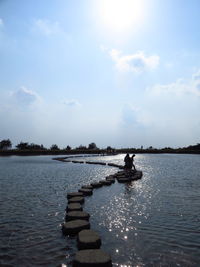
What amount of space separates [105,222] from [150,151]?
90.6m

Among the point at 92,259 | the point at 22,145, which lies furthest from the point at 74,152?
the point at 92,259

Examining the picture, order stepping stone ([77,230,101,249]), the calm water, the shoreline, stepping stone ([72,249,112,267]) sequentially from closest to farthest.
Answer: stepping stone ([72,249,112,267]) < the calm water < stepping stone ([77,230,101,249]) < the shoreline

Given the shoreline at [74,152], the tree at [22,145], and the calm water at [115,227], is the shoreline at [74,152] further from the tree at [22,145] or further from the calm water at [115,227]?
the calm water at [115,227]

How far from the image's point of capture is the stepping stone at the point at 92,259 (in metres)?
6.61

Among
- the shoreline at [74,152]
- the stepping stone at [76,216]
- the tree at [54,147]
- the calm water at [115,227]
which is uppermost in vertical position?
the tree at [54,147]

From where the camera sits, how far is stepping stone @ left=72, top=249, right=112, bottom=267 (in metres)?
6.61

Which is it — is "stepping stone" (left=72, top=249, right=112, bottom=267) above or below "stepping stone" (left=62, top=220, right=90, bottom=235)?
below

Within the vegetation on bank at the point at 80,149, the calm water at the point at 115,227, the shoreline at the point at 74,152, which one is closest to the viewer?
the calm water at the point at 115,227

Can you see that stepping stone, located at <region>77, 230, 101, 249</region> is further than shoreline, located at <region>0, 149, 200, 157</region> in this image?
No

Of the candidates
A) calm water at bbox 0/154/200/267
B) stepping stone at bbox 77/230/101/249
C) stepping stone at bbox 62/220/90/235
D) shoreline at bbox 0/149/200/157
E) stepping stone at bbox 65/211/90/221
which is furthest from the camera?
shoreline at bbox 0/149/200/157

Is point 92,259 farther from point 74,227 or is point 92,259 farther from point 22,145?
point 22,145

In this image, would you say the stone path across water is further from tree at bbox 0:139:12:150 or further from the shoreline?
tree at bbox 0:139:12:150

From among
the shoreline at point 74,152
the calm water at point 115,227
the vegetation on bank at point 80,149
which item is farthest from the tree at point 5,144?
the calm water at point 115,227

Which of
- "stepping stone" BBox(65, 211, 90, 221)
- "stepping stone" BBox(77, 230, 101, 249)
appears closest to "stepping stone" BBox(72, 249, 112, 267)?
"stepping stone" BBox(77, 230, 101, 249)
